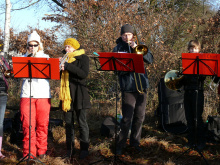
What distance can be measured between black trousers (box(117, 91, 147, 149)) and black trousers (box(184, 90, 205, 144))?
0.75 metres

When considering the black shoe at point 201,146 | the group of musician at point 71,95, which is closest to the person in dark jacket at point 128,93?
the group of musician at point 71,95

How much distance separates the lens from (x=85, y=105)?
13.4 feet

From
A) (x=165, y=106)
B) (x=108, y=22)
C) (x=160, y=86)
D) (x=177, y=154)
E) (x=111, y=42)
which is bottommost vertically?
(x=177, y=154)

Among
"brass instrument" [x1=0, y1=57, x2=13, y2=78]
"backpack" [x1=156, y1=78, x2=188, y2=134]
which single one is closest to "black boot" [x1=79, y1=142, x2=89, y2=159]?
"brass instrument" [x1=0, y1=57, x2=13, y2=78]

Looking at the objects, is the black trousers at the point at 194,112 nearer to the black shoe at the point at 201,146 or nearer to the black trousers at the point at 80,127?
the black shoe at the point at 201,146

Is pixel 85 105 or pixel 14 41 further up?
pixel 14 41

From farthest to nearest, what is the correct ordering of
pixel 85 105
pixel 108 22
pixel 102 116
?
pixel 108 22, pixel 102 116, pixel 85 105

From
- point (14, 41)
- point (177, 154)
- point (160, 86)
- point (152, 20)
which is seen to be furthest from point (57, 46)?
point (177, 154)

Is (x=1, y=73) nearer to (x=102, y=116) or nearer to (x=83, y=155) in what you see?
(x=83, y=155)

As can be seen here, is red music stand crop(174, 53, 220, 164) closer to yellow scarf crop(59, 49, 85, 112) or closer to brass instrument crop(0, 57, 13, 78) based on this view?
yellow scarf crop(59, 49, 85, 112)

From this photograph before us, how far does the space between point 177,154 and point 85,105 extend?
67.7 inches

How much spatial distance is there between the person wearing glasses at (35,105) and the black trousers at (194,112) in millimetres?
2287

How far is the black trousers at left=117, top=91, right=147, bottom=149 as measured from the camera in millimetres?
4297

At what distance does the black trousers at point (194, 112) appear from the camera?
445 centimetres
